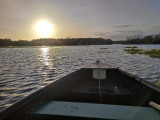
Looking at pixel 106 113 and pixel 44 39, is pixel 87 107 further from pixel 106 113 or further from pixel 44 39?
pixel 44 39

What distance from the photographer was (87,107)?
274cm

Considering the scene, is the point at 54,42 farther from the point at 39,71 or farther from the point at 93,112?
the point at 93,112

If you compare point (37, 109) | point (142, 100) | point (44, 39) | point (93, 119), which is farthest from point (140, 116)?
point (44, 39)

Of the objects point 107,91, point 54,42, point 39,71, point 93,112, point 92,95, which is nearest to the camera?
point 93,112

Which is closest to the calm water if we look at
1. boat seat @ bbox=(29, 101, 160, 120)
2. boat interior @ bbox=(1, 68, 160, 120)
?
boat interior @ bbox=(1, 68, 160, 120)

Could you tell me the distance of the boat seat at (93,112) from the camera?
7.72ft

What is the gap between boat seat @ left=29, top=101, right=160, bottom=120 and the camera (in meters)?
2.35

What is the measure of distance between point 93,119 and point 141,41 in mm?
190252

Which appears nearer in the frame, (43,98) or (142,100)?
(43,98)

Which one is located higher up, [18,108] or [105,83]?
[18,108]

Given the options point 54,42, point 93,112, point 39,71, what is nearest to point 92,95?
point 93,112

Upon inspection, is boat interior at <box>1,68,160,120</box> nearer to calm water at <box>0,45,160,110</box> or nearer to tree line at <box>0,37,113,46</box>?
calm water at <box>0,45,160,110</box>

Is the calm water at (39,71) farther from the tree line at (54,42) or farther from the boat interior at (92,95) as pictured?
the tree line at (54,42)

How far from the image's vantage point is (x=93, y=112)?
2.50 metres
